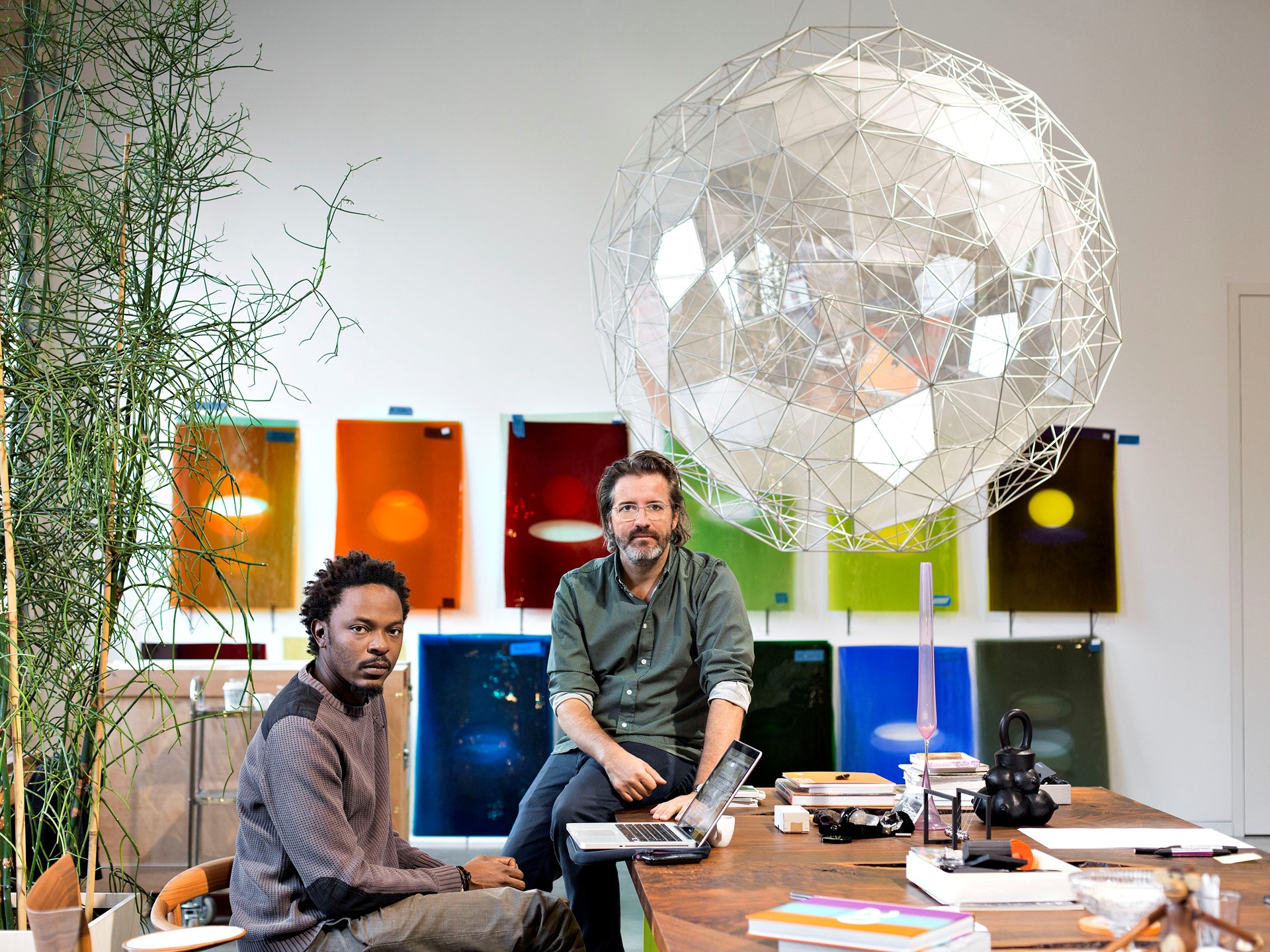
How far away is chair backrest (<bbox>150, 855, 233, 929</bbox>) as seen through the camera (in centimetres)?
175

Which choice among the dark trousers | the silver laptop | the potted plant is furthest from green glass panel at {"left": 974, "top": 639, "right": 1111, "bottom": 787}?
the potted plant

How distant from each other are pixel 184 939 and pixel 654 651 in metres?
1.50

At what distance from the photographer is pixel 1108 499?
4.60 m

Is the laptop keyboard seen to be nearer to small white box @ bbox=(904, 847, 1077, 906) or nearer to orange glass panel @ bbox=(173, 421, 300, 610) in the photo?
small white box @ bbox=(904, 847, 1077, 906)

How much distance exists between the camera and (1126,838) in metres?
2.01

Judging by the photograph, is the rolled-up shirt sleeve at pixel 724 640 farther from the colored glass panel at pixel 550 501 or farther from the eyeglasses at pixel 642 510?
the colored glass panel at pixel 550 501

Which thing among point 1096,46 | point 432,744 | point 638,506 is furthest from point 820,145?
point 1096,46

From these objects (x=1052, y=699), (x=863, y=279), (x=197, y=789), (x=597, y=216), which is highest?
(x=597, y=216)

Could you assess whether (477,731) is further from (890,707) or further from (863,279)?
(863,279)

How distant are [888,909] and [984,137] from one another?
4.41ft

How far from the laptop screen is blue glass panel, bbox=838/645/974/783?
8.24 ft

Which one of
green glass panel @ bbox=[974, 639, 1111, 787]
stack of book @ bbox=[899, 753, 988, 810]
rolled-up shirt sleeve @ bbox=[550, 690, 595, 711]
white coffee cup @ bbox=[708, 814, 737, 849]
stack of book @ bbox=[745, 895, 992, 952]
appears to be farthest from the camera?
green glass panel @ bbox=[974, 639, 1111, 787]

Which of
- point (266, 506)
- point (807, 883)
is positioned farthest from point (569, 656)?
point (266, 506)

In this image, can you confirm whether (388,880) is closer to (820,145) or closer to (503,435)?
(820,145)
